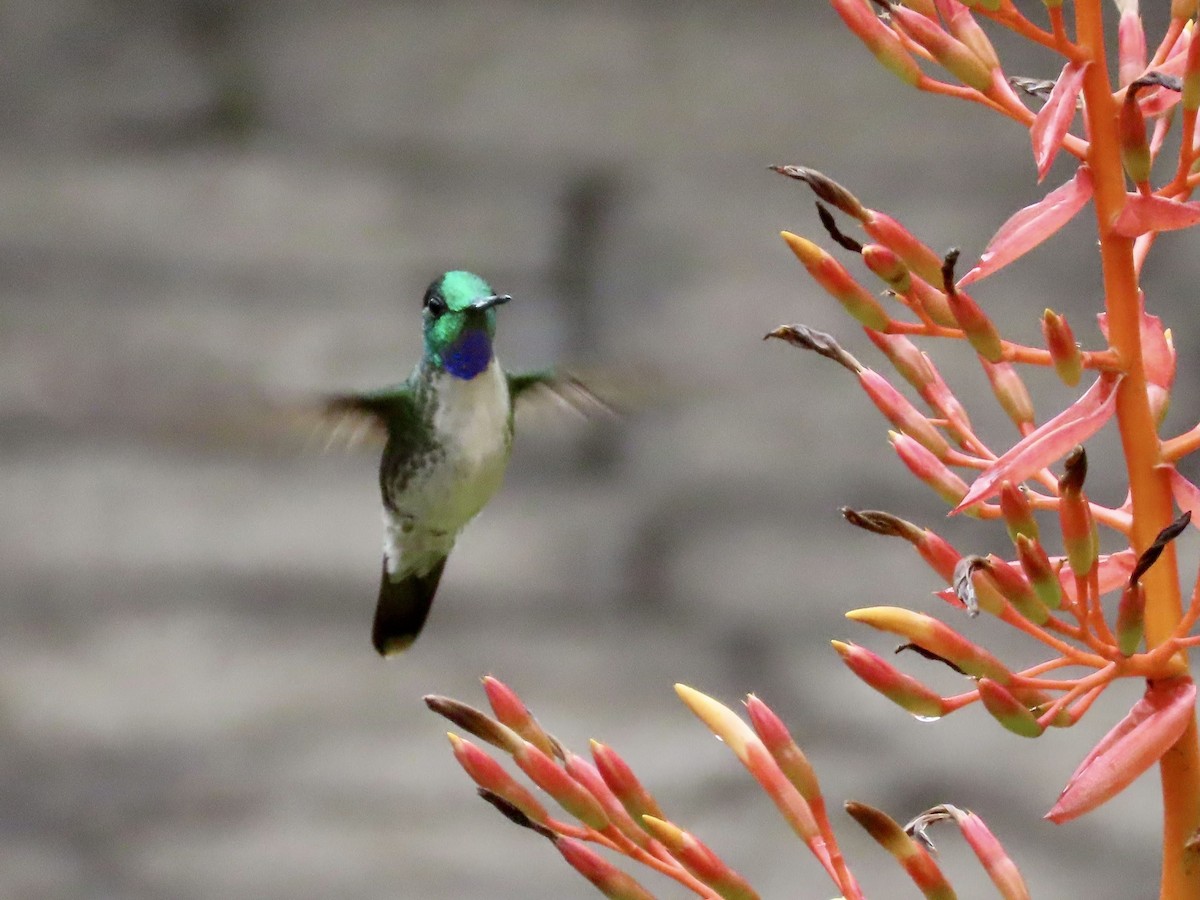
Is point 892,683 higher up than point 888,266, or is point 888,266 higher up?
point 888,266

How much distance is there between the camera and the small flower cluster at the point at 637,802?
422mm

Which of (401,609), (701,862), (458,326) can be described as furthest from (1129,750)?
(401,609)

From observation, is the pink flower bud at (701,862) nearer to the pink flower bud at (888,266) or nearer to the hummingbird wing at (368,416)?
the pink flower bud at (888,266)

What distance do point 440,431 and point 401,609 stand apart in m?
0.16

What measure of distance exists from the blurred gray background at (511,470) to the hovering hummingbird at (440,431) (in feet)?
1.38

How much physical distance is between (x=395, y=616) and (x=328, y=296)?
0.48m

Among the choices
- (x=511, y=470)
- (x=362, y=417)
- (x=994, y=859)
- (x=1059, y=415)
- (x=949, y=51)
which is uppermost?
(x=511, y=470)

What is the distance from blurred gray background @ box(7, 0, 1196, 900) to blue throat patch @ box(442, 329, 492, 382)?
505mm

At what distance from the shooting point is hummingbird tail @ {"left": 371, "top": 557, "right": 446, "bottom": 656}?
2.64 feet

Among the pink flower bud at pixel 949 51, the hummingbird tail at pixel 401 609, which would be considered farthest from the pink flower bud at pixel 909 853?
the hummingbird tail at pixel 401 609

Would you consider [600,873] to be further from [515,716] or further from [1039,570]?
[1039,570]

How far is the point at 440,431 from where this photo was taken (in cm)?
71

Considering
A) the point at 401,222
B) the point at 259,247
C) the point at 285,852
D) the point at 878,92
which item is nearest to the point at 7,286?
the point at 259,247

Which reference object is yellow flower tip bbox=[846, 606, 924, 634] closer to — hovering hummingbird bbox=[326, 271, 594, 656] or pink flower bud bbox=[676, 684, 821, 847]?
pink flower bud bbox=[676, 684, 821, 847]
